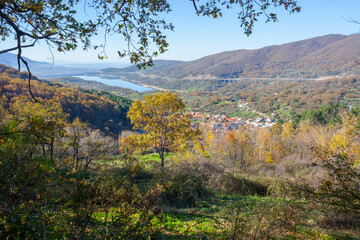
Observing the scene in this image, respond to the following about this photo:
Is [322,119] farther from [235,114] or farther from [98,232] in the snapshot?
[98,232]

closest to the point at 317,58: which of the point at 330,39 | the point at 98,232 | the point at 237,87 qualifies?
the point at 330,39

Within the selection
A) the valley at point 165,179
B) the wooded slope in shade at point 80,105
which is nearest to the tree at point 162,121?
the valley at point 165,179

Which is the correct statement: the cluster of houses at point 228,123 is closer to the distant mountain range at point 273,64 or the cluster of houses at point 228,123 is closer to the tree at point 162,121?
the tree at point 162,121

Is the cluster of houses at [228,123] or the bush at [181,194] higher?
the bush at [181,194]

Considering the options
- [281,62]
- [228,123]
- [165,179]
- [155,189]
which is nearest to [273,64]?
[281,62]

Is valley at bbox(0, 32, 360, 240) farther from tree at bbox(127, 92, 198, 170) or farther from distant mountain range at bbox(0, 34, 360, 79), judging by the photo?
distant mountain range at bbox(0, 34, 360, 79)

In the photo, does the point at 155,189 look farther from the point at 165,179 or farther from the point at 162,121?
the point at 162,121
